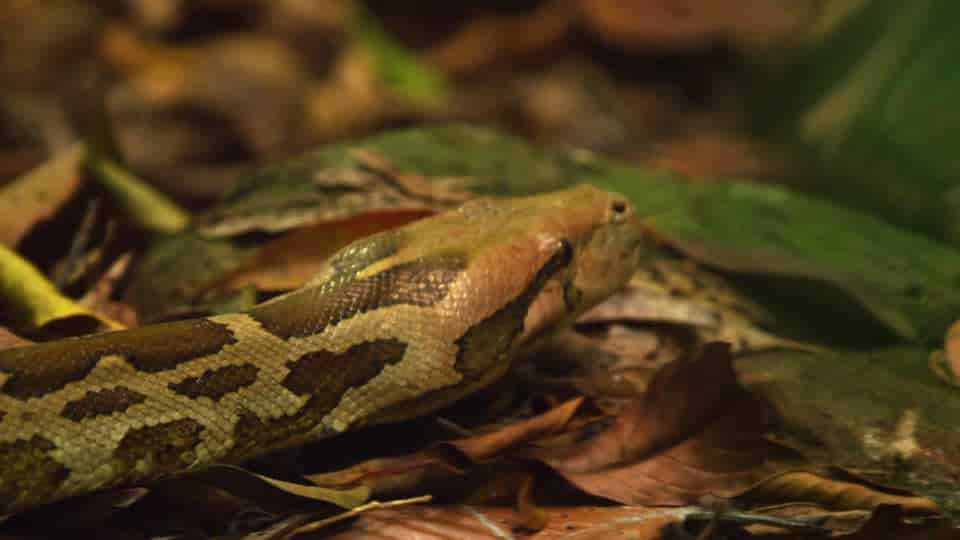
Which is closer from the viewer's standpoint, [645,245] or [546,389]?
[546,389]

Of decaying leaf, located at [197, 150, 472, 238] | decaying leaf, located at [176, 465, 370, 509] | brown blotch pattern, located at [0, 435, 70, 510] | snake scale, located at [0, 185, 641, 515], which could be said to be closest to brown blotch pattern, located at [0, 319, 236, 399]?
snake scale, located at [0, 185, 641, 515]

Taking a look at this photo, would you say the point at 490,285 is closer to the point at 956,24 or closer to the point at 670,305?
the point at 670,305

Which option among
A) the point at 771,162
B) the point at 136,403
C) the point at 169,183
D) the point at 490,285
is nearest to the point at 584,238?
the point at 490,285

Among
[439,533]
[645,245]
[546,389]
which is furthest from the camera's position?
[645,245]

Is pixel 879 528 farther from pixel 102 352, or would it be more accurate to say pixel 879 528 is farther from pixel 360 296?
pixel 102 352

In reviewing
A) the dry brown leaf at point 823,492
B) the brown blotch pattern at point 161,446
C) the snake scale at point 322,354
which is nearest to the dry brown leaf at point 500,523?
Answer: the dry brown leaf at point 823,492

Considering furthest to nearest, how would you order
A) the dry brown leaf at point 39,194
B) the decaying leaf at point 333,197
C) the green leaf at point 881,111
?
the green leaf at point 881,111 < the decaying leaf at point 333,197 < the dry brown leaf at point 39,194

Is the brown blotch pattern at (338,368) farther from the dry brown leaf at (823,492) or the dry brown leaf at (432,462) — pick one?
the dry brown leaf at (823,492)
